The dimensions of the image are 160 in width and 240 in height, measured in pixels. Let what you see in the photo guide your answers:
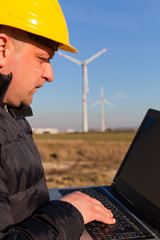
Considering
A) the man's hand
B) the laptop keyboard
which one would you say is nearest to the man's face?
the man's hand

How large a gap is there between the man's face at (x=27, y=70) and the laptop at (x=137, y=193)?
29.5 inches

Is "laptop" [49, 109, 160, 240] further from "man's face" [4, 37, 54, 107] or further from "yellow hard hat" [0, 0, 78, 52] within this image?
"yellow hard hat" [0, 0, 78, 52]

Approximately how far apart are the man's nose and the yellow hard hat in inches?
5.7

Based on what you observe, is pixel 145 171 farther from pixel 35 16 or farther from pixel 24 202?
pixel 35 16

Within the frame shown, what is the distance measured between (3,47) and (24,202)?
697 mm

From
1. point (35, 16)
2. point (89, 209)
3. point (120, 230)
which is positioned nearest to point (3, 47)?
point (35, 16)

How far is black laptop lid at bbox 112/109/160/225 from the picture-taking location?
1753 mm

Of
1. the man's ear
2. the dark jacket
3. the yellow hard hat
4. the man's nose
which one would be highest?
the yellow hard hat

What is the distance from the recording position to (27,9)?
148cm

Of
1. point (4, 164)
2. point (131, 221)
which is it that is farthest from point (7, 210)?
point (131, 221)

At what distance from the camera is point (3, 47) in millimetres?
1353

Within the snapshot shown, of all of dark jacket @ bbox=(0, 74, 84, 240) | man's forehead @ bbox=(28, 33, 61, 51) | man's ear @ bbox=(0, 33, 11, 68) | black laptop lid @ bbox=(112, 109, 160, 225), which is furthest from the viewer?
black laptop lid @ bbox=(112, 109, 160, 225)

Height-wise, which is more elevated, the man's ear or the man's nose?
the man's ear

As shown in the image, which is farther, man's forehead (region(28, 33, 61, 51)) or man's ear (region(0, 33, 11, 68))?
man's forehead (region(28, 33, 61, 51))
